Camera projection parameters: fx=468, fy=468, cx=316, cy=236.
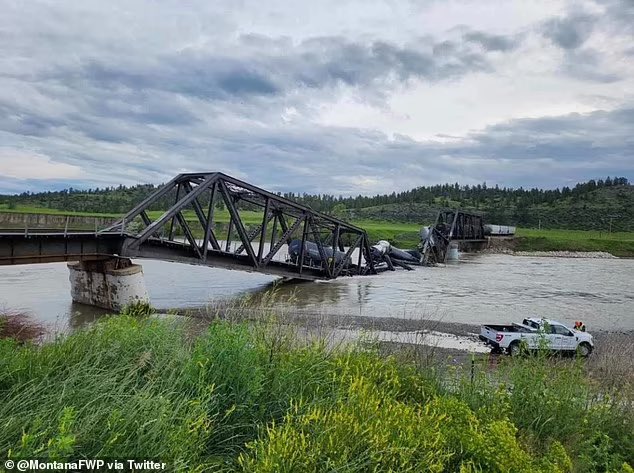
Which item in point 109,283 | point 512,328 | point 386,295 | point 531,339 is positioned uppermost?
point 109,283

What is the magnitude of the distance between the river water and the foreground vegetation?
14.5 meters

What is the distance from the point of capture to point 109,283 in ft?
82.2

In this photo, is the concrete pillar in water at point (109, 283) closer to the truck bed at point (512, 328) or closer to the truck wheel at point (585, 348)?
the truck bed at point (512, 328)

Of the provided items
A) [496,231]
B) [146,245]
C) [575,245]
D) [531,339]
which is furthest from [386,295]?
[496,231]

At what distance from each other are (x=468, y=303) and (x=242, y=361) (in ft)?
98.6

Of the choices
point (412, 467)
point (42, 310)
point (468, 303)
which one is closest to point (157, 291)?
point (42, 310)

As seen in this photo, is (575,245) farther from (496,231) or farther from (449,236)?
(449,236)

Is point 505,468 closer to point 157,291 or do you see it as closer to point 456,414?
point 456,414

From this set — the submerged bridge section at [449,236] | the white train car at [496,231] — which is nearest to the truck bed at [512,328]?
the submerged bridge section at [449,236]

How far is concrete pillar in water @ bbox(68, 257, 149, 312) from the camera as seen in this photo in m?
24.6

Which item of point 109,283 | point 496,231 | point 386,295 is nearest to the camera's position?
point 109,283

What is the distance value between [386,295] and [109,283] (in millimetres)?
20194

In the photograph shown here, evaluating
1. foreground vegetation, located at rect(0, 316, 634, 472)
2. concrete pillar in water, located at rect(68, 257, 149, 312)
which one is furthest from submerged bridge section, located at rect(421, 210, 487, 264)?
foreground vegetation, located at rect(0, 316, 634, 472)

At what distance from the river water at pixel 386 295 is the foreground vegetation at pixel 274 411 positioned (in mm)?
14469
